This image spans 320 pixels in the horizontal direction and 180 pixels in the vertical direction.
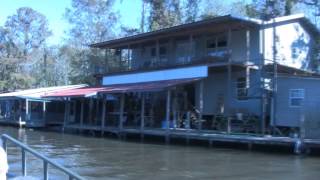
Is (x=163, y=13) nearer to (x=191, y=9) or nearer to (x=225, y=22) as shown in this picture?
(x=191, y=9)

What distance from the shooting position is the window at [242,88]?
35.0 m

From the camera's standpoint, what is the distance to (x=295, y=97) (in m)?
31.6

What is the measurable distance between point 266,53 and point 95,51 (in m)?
32.9

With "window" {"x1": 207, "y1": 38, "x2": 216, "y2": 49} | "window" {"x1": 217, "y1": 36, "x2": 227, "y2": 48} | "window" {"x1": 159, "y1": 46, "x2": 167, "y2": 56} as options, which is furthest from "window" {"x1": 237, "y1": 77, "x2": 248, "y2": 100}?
"window" {"x1": 159, "y1": 46, "x2": 167, "y2": 56}

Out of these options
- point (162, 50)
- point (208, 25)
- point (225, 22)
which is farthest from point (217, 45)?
point (162, 50)

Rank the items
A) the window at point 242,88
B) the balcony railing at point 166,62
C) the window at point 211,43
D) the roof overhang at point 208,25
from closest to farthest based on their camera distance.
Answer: the roof overhang at point 208,25 → the balcony railing at point 166,62 → the window at point 242,88 → the window at point 211,43

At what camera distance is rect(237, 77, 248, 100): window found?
3496 centimetres

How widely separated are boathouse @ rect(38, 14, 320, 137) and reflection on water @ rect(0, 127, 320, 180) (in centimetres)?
500

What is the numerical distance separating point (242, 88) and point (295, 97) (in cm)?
458

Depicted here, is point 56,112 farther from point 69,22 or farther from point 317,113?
point 317,113

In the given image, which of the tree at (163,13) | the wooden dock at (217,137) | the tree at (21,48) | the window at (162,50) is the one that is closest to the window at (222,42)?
the window at (162,50)

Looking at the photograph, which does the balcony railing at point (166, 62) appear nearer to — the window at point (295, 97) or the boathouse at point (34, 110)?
the window at point (295, 97)

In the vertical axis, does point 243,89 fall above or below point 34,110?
above

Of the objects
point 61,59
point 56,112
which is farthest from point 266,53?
point 61,59
